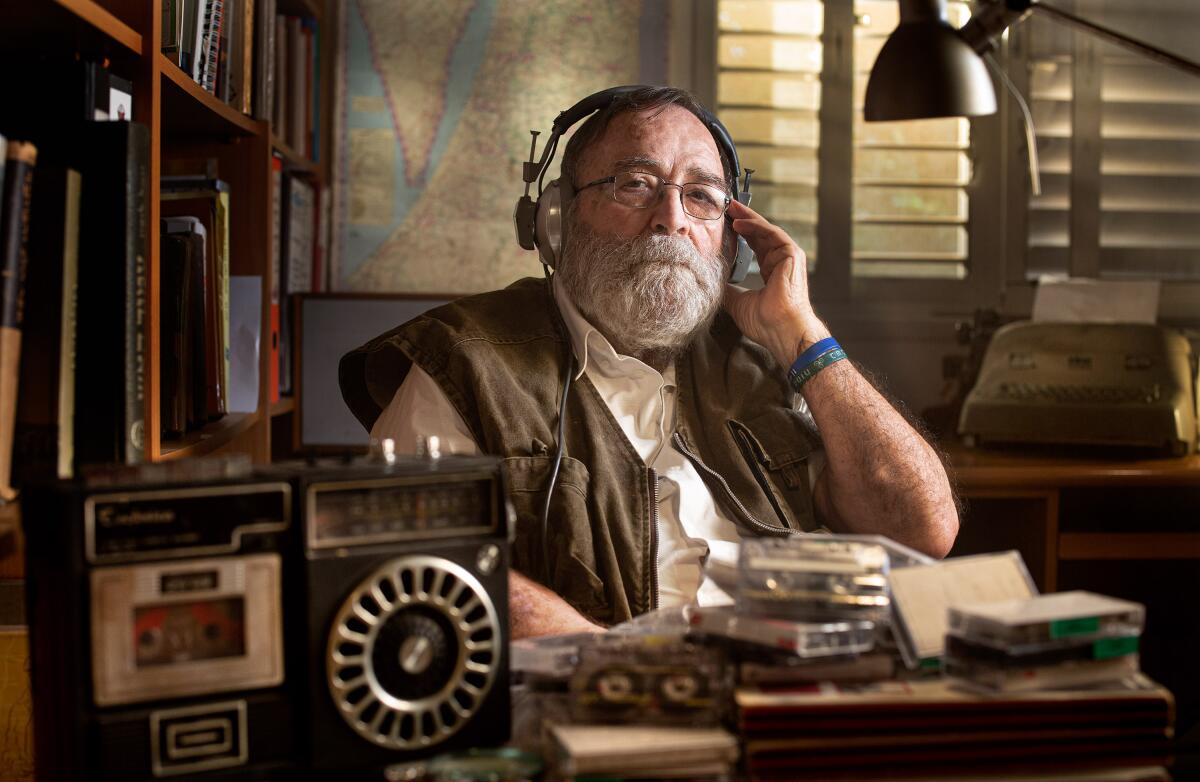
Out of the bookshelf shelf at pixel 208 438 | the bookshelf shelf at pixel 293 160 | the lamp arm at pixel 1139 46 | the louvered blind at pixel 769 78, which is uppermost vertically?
the louvered blind at pixel 769 78

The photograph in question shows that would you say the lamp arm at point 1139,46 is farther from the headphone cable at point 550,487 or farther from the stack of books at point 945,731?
the stack of books at point 945,731

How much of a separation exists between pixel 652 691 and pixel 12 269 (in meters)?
0.58

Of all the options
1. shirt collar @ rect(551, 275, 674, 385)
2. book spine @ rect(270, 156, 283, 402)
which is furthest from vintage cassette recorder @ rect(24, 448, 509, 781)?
book spine @ rect(270, 156, 283, 402)

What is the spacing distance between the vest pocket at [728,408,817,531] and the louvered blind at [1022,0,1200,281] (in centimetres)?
135

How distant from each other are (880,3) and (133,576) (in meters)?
2.34

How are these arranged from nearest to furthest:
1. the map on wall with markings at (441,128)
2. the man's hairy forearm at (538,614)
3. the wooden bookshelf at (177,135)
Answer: the wooden bookshelf at (177,135), the man's hairy forearm at (538,614), the map on wall with markings at (441,128)

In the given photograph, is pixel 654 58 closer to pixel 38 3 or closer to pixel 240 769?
pixel 38 3

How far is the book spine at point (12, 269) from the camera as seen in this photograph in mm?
850

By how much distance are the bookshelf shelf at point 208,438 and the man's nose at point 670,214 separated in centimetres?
68

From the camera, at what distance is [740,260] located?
5.51 ft

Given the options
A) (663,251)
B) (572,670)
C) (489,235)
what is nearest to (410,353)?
(663,251)

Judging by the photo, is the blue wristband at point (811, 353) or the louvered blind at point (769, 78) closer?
the blue wristband at point (811, 353)

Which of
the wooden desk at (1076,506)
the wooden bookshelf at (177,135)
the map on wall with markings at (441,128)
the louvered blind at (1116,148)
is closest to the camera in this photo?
the wooden bookshelf at (177,135)

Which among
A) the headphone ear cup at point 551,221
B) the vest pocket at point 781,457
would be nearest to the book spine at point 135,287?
the headphone ear cup at point 551,221
